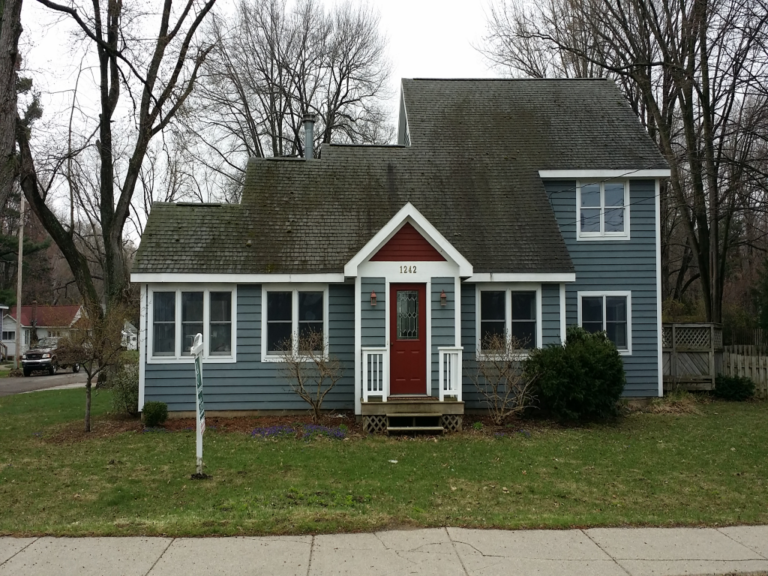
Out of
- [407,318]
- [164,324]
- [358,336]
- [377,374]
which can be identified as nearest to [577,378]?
[407,318]

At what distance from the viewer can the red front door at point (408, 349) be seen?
12570 millimetres

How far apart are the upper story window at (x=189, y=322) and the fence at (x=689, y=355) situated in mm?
11434

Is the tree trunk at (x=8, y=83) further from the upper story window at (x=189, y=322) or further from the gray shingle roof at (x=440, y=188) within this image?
the upper story window at (x=189, y=322)

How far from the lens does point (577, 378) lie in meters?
12.1

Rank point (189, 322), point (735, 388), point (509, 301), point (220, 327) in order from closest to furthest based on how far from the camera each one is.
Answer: point (189, 322) → point (220, 327) → point (509, 301) → point (735, 388)

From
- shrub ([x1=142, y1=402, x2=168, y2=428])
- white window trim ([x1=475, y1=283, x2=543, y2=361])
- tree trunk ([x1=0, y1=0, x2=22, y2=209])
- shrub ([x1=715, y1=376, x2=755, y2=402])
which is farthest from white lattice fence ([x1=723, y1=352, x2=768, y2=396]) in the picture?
tree trunk ([x1=0, y1=0, x2=22, y2=209])

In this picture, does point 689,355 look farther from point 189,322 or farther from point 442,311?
point 189,322

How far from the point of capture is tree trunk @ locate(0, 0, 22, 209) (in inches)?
403

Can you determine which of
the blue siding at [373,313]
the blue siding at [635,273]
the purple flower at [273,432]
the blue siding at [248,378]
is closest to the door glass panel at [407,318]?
the blue siding at [373,313]

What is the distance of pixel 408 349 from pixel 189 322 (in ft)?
16.0

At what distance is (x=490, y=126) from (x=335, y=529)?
13.4 meters

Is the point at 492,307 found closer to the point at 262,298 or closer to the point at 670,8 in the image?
the point at 262,298

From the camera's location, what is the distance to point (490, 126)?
16.9 metres

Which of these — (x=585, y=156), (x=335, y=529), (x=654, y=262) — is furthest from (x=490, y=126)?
(x=335, y=529)
